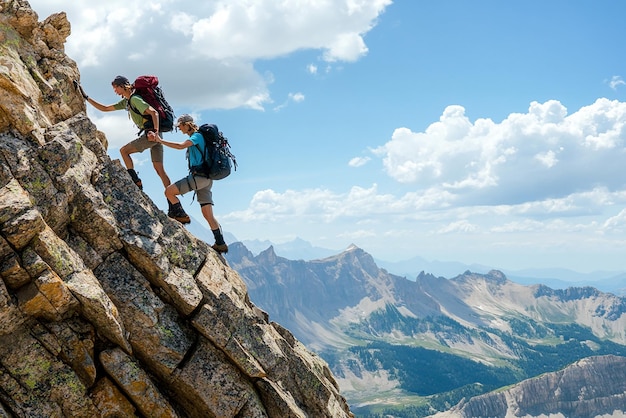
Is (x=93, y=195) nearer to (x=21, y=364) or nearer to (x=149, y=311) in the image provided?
(x=149, y=311)

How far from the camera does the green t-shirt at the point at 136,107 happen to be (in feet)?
70.7

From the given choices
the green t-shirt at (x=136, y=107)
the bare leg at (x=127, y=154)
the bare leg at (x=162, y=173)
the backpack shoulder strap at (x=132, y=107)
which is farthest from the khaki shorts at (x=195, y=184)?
the backpack shoulder strap at (x=132, y=107)

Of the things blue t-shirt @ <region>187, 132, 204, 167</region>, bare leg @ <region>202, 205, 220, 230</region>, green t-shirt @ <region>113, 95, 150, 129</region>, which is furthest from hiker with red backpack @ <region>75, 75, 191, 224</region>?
blue t-shirt @ <region>187, 132, 204, 167</region>

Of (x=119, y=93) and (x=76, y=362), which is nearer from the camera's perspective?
(x=76, y=362)

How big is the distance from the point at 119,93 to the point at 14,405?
533 inches

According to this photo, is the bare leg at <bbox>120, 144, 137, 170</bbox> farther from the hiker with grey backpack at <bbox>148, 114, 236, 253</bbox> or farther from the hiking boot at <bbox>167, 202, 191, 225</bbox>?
the hiking boot at <bbox>167, 202, 191, 225</bbox>

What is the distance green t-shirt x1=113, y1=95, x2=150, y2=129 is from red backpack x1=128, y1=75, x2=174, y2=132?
0.70 ft

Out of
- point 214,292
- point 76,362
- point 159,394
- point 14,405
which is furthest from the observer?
point 214,292

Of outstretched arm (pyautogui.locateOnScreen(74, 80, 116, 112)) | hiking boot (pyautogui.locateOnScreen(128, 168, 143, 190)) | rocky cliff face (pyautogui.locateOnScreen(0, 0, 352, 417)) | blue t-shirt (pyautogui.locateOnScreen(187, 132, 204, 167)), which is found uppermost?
outstretched arm (pyautogui.locateOnScreen(74, 80, 116, 112))

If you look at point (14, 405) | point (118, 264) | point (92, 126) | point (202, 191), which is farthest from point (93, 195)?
point (14, 405)

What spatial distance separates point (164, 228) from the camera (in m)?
20.1

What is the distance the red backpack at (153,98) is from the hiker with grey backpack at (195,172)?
95cm

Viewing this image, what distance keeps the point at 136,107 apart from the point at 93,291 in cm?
906

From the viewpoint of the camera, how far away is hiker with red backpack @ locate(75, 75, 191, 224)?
2180 centimetres
